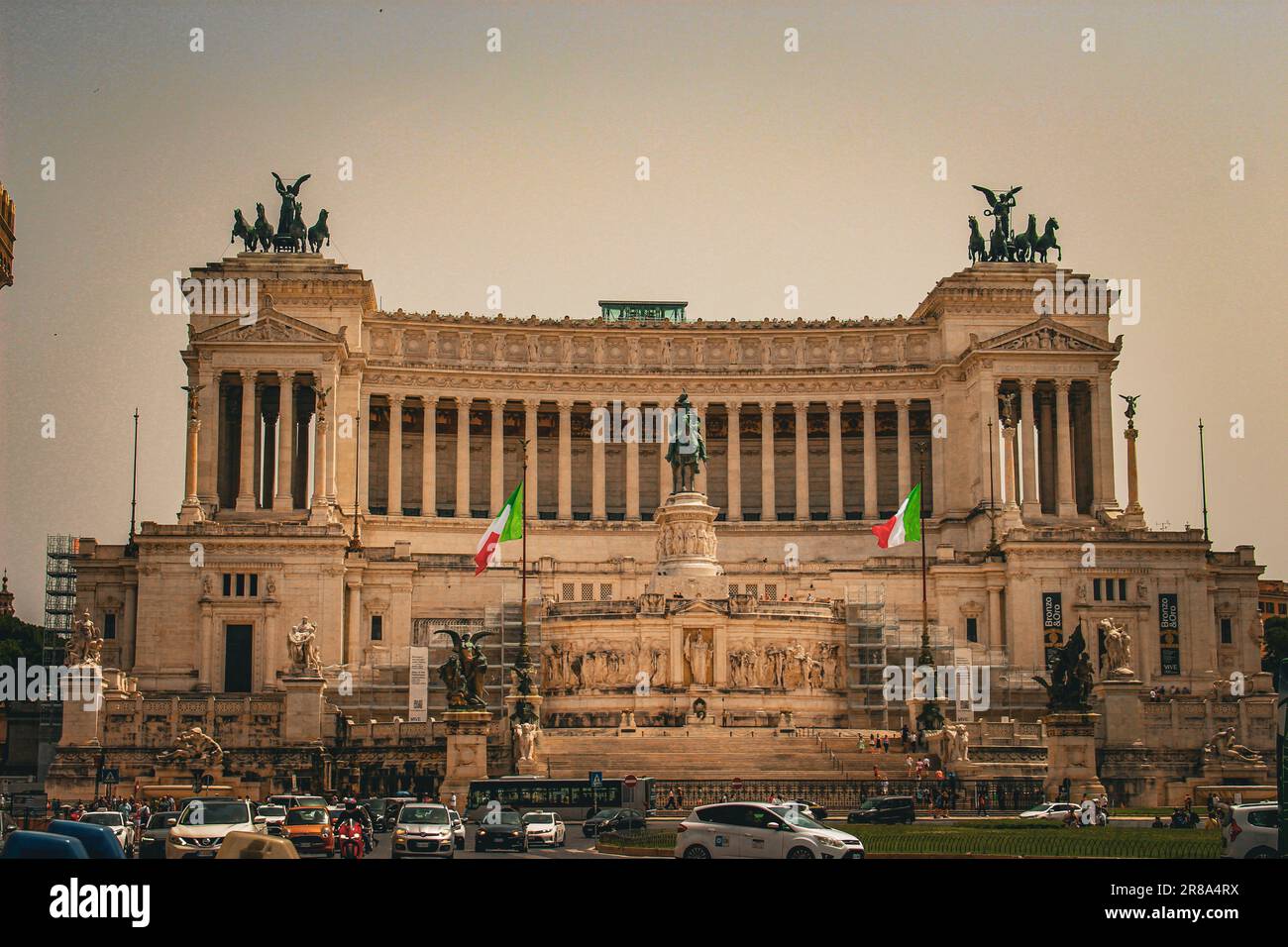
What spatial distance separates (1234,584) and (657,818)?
54367mm

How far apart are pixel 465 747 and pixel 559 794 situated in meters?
6.62

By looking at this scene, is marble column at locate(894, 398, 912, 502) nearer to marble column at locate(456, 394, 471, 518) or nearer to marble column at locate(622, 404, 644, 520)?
marble column at locate(622, 404, 644, 520)

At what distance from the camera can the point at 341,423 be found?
12006 centimetres

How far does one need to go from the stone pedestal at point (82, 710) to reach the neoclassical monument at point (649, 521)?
9.89 ft

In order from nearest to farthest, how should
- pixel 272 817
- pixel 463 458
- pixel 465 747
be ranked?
1. pixel 272 817
2. pixel 465 747
3. pixel 463 458

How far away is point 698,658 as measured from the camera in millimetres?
92688

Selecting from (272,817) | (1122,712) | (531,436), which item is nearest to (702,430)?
(531,436)

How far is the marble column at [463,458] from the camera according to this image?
123 m

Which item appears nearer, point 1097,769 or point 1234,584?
point 1097,769

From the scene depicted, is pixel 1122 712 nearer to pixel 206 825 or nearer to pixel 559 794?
pixel 559 794

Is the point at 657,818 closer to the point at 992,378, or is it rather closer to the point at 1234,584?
the point at 1234,584
